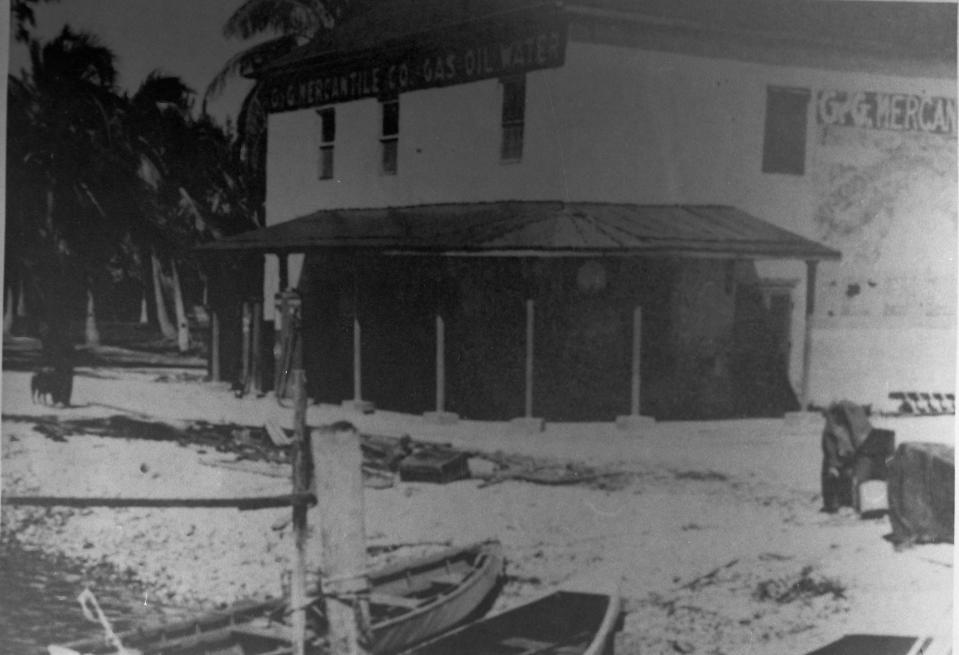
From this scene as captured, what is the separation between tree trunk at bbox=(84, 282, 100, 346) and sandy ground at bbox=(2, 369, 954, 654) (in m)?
0.29

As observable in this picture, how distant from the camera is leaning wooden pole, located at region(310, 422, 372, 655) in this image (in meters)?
4.23

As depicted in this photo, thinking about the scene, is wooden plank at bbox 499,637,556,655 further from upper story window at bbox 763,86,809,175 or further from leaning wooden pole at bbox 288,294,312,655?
upper story window at bbox 763,86,809,175

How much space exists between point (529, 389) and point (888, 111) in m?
1.77

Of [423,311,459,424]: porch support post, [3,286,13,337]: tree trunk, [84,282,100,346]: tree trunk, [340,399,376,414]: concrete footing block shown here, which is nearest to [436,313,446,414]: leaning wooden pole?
[423,311,459,424]: porch support post

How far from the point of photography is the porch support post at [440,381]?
4.55 metres

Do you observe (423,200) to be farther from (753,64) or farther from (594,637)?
(594,637)

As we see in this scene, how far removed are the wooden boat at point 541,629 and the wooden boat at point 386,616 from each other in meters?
0.07

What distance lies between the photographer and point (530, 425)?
448 cm

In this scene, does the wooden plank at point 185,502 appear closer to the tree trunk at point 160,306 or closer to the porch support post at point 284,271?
the tree trunk at point 160,306

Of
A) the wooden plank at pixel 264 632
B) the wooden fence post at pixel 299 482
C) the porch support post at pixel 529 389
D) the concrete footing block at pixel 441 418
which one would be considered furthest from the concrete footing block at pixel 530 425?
the wooden plank at pixel 264 632

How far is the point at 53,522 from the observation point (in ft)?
15.2

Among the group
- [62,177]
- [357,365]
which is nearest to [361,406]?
[357,365]

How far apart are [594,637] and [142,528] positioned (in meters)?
1.76

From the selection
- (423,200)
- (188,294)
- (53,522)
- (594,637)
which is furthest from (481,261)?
(53,522)
